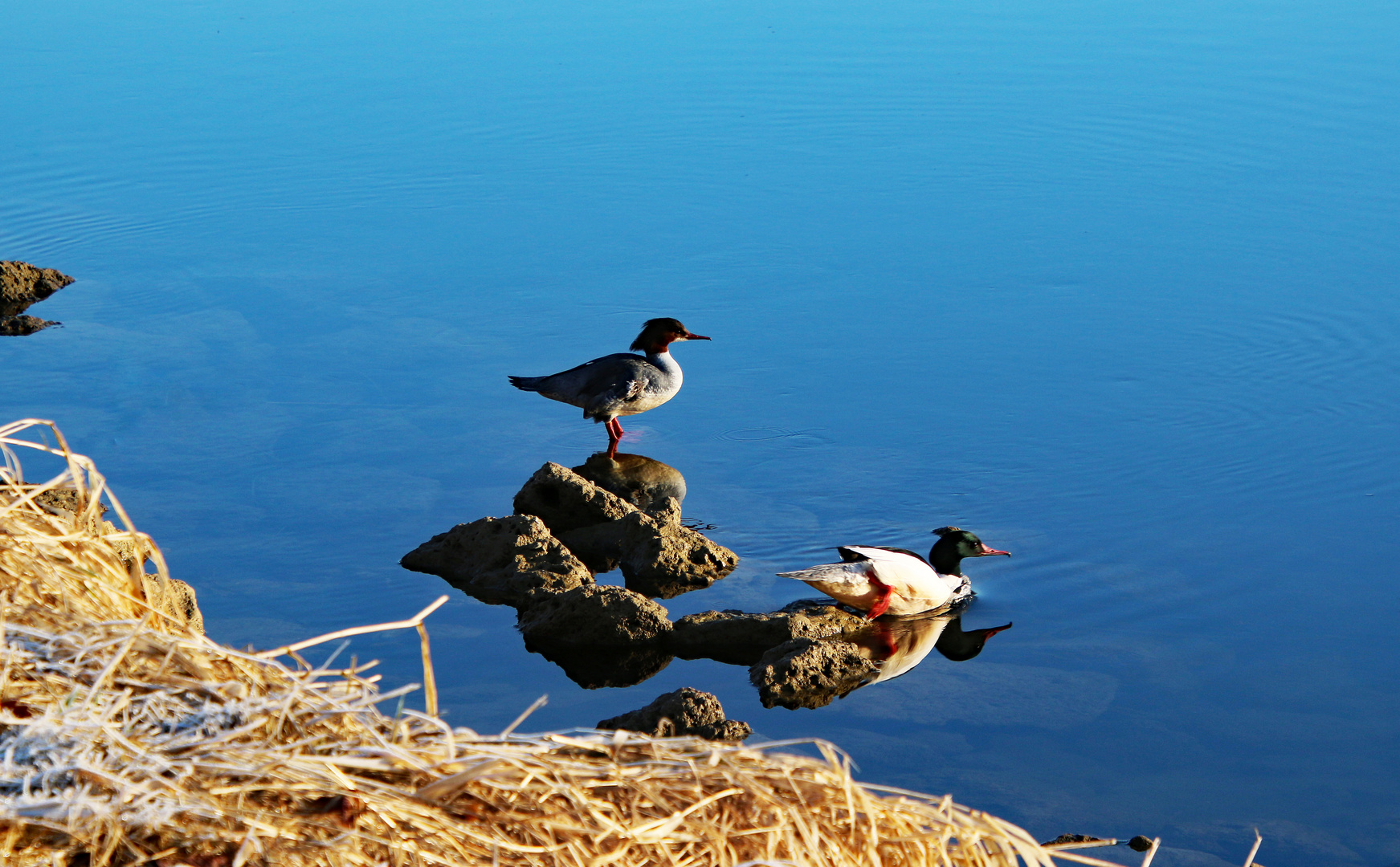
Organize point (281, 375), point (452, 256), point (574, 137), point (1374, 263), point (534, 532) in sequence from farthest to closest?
point (574, 137) < point (452, 256) < point (1374, 263) < point (281, 375) < point (534, 532)

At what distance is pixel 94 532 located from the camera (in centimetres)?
277

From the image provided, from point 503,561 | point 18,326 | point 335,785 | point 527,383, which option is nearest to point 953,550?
point 503,561

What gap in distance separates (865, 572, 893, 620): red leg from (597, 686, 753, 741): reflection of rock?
114cm

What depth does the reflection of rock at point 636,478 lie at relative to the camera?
752 cm

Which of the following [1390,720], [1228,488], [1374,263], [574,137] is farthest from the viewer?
[574,137]

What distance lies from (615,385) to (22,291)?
5.19 meters

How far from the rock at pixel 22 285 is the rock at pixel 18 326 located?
21 cm

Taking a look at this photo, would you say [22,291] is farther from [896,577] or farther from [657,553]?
[896,577]

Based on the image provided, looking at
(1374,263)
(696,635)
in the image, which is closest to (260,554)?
A: (696,635)

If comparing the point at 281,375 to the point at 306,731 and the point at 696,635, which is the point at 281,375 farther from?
the point at 306,731

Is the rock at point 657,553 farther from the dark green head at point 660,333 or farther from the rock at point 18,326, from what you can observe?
the rock at point 18,326

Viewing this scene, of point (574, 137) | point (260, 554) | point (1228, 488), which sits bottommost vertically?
point (260, 554)

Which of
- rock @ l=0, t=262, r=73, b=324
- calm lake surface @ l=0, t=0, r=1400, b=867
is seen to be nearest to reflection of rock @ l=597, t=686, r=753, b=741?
calm lake surface @ l=0, t=0, r=1400, b=867

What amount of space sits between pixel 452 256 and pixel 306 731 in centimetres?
967
